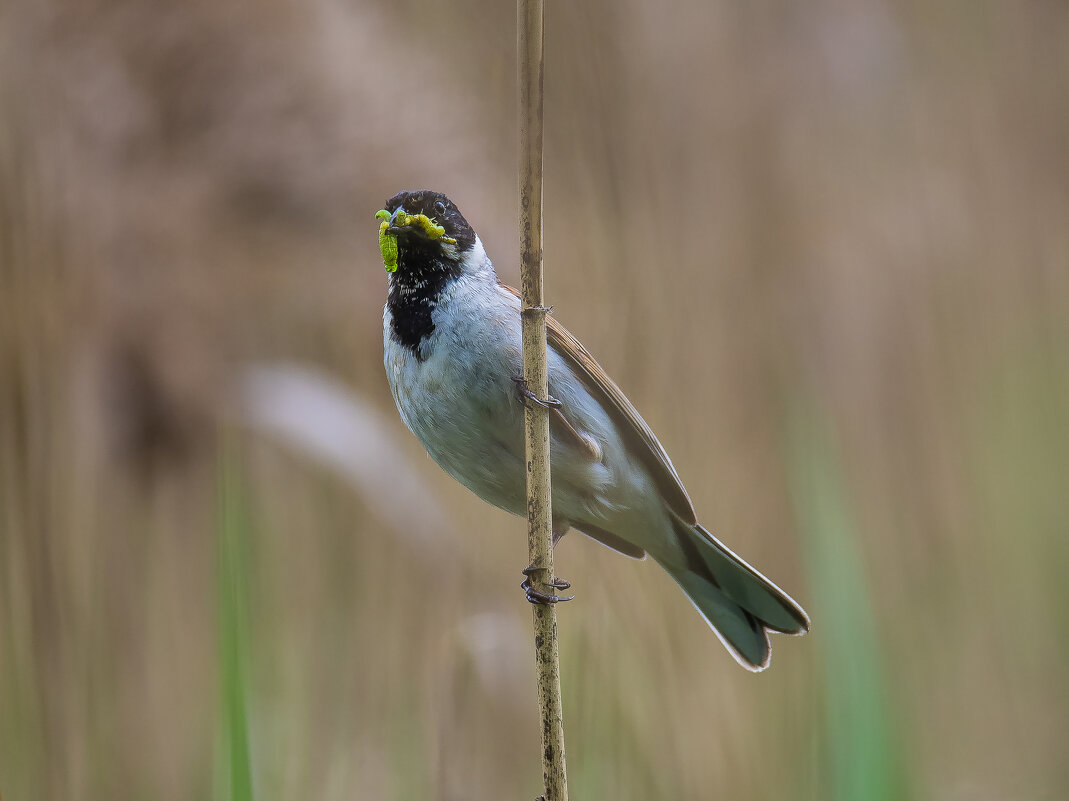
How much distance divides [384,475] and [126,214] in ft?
2.64

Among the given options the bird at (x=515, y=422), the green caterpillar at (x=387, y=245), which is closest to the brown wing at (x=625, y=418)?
the bird at (x=515, y=422)

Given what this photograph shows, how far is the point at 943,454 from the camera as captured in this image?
10.0ft

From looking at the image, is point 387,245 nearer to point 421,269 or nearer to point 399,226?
point 399,226

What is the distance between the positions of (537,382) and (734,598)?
1138mm

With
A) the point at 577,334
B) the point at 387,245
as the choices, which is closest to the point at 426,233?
the point at 387,245

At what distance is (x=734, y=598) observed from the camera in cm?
223

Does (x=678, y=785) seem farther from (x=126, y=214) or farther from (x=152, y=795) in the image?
(x=126, y=214)

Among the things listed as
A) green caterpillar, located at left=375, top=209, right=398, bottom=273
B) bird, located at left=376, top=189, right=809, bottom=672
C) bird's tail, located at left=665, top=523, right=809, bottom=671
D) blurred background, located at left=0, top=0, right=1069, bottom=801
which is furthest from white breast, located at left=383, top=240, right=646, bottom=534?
bird's tail, located at left=665, top=523, right=809, bottom=671

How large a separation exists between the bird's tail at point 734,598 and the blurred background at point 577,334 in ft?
0.39

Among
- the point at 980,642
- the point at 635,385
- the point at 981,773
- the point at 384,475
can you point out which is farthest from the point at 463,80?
the point at 981,773

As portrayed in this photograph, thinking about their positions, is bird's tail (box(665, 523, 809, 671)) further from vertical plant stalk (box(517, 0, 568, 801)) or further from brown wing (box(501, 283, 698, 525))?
vertical plant stalk (box(517, 0, 568, 801))

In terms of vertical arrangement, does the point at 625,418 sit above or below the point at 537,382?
above

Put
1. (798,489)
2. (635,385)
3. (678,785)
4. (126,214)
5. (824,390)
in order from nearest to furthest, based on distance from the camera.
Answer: (798,489), (126,214), (678,785), (635,385), (824,390)

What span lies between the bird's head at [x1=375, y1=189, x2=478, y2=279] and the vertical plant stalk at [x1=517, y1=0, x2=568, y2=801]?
1.71 feet
